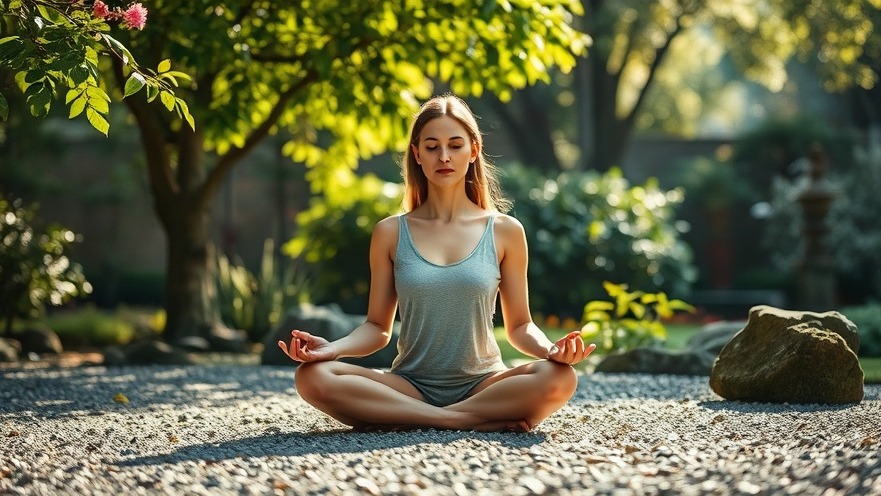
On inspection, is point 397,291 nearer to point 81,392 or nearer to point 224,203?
point 81,392

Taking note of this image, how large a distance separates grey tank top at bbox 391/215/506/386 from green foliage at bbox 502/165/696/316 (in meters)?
7.02

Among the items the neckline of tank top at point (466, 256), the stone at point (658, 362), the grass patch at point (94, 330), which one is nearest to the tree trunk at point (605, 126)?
the grass patch at point (94, 330)

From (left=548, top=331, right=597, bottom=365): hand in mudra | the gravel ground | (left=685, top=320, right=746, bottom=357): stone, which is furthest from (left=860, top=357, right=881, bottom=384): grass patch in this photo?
(left=548, top=331, right=597, bottom=365): hand in mudra

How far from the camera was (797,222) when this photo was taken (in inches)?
596

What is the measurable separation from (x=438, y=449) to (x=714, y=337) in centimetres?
447

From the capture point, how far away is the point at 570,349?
3.86 metres

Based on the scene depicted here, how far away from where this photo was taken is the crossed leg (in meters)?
3.98

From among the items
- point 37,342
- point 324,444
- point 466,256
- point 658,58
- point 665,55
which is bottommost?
point 37,342

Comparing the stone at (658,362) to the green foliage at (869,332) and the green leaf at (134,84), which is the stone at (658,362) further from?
the green leaf at (134,84)

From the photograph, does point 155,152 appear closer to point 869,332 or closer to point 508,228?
point 508,228

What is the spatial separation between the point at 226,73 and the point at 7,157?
557 cm

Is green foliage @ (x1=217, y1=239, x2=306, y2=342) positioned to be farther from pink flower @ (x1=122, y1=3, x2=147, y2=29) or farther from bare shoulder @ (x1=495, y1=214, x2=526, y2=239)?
pink flower @ (x1=122, y1=3, x2=147, y2=29)

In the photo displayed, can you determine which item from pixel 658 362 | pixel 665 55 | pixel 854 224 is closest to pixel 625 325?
pixel 658 362

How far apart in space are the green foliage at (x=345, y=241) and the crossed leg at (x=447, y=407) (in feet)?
22.3
